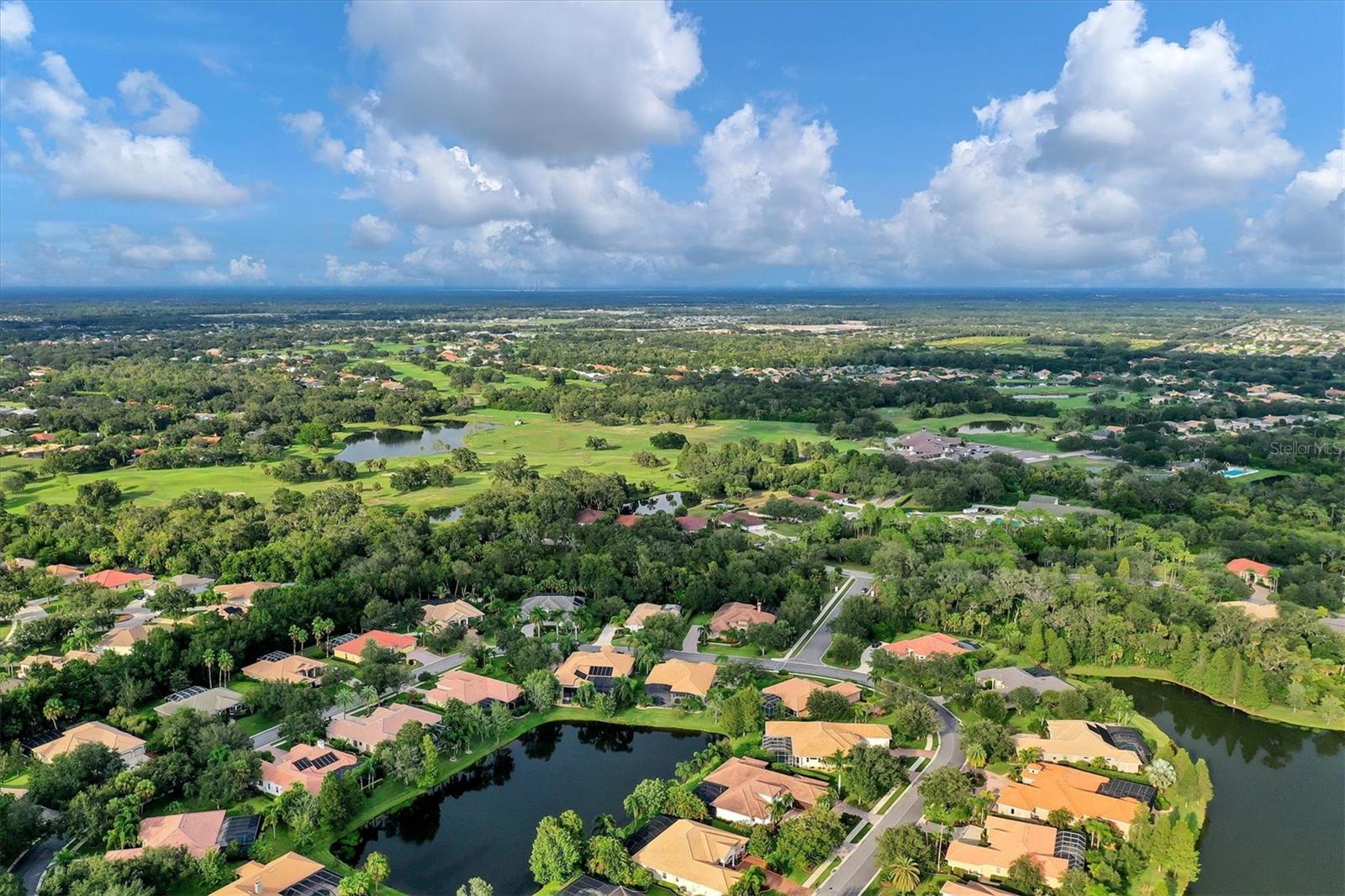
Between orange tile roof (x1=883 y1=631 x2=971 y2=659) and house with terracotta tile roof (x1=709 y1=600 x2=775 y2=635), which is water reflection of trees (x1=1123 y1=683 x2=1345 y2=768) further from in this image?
house with terracotta tile roof (x1=709 y1=600 x2=775 y2=635)

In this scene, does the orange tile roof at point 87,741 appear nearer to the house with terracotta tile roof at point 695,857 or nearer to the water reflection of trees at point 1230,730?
the house with terracotta tile roof at point 695,857

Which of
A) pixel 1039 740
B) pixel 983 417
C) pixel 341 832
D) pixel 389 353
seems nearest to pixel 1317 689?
pixel 1039 740

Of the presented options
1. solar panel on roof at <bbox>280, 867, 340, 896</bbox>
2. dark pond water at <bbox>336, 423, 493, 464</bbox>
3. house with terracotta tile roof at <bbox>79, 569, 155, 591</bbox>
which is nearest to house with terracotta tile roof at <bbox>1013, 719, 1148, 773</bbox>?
solar panel on roof at <bbox>280, 867, 340, 896</bbox>

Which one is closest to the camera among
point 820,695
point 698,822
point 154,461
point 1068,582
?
point 698,822

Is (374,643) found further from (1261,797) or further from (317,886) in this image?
(1261,797)

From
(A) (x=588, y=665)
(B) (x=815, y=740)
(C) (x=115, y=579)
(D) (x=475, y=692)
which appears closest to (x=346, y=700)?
(D) (x=475, y=692)

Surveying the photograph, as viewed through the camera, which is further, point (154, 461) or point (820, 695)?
point (154, 461)

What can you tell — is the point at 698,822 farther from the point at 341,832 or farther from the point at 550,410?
the point at 550,410
